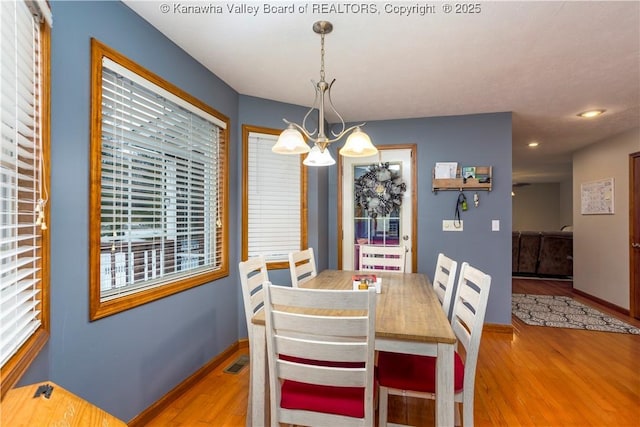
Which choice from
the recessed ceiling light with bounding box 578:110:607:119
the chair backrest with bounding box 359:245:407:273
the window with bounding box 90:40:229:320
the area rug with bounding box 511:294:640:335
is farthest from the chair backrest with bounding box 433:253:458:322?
the recessed ceiling light with bounding box 578:110:607:119

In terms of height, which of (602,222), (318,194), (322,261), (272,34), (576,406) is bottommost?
(576,406)

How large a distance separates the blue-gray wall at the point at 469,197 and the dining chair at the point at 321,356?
2.54 metres

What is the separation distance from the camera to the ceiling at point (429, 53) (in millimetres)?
1744

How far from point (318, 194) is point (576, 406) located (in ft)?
8.80

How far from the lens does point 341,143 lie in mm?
3848

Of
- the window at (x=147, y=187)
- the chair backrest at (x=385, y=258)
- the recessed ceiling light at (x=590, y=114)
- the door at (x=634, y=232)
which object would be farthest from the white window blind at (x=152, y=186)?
the door at (x=634, y=232)

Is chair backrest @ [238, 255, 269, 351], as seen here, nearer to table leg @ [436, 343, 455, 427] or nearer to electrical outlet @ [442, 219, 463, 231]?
table leg @ [436, 343, 455, 427]

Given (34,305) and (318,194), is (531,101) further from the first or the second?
(34,305)

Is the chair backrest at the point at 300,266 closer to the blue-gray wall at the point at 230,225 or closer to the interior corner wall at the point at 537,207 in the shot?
the blue-gray wall at the point at 230,225

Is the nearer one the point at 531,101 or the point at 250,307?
the point at 250,307

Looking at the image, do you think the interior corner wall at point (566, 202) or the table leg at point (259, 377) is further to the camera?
the interior corner wall at point (566, 202)

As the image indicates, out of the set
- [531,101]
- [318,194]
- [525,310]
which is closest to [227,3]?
[318,194]

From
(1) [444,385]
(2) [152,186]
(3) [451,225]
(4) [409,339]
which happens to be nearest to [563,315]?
(3) [451,225]

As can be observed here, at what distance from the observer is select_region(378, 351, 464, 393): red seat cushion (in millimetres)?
1475
